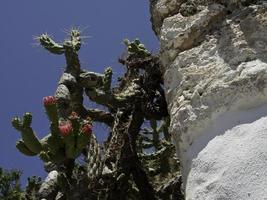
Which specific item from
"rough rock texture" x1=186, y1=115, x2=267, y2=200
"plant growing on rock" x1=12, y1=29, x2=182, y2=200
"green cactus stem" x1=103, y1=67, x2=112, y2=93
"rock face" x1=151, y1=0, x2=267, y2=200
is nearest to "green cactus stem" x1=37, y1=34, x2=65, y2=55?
"plant growing on rock" x1=12, y1=29, x2=182, y2=200

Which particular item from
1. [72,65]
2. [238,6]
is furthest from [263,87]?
[72,65]

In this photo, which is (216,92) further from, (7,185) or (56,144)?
(7,185)

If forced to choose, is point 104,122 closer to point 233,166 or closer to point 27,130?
point 27,130

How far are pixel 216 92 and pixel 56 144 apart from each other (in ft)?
5.53

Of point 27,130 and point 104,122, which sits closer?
point 27,130

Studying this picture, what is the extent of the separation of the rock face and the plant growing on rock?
99 cm

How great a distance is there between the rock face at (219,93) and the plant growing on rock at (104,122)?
986mm

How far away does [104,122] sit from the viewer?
661cm

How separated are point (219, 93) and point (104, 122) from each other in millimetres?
2586

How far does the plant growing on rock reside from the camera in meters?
5.13

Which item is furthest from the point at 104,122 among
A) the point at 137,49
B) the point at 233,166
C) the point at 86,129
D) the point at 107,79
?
the point at 233,166

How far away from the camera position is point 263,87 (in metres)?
4.05

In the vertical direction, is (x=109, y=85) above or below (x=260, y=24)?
above

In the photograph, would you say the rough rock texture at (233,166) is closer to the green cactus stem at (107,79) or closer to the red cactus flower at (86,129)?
the red cactus flower at (86,129)
